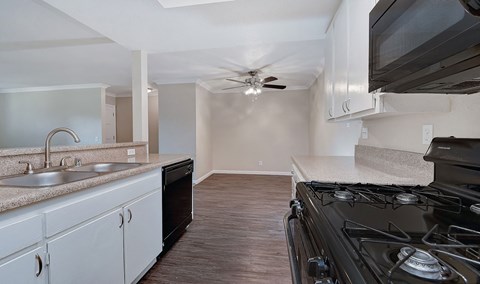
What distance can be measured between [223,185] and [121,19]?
3.70m

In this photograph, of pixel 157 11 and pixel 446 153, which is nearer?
pixel 446 153

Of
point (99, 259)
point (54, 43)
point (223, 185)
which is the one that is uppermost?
point (54, 43)

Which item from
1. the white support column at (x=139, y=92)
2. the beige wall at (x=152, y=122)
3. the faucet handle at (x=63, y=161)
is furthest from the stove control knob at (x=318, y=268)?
the beige wall at (x=152, y=122)

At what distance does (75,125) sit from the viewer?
608 cm

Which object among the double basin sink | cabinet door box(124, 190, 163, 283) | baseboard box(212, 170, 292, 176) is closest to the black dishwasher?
cabinet door box(124, 190, 163, 283)

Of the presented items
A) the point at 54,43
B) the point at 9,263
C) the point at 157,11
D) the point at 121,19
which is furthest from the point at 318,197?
the point at 54,43

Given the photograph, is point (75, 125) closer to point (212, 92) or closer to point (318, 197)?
point (212, 92)

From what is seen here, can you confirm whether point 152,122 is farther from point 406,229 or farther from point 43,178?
point 406,229

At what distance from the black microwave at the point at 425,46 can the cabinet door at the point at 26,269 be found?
61.3 inches

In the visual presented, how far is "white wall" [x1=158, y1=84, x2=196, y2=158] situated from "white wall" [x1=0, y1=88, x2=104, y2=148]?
6.18ft

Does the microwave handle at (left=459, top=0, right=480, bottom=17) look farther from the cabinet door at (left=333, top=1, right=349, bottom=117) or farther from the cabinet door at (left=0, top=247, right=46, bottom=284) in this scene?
the cabinet door at (left=0, top=247, right=46, bottom=284)

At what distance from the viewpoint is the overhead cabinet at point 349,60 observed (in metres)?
1.32

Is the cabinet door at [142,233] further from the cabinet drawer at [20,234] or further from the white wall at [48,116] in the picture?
the white wall at [48,116]

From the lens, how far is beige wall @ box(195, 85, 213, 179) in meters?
5.41
